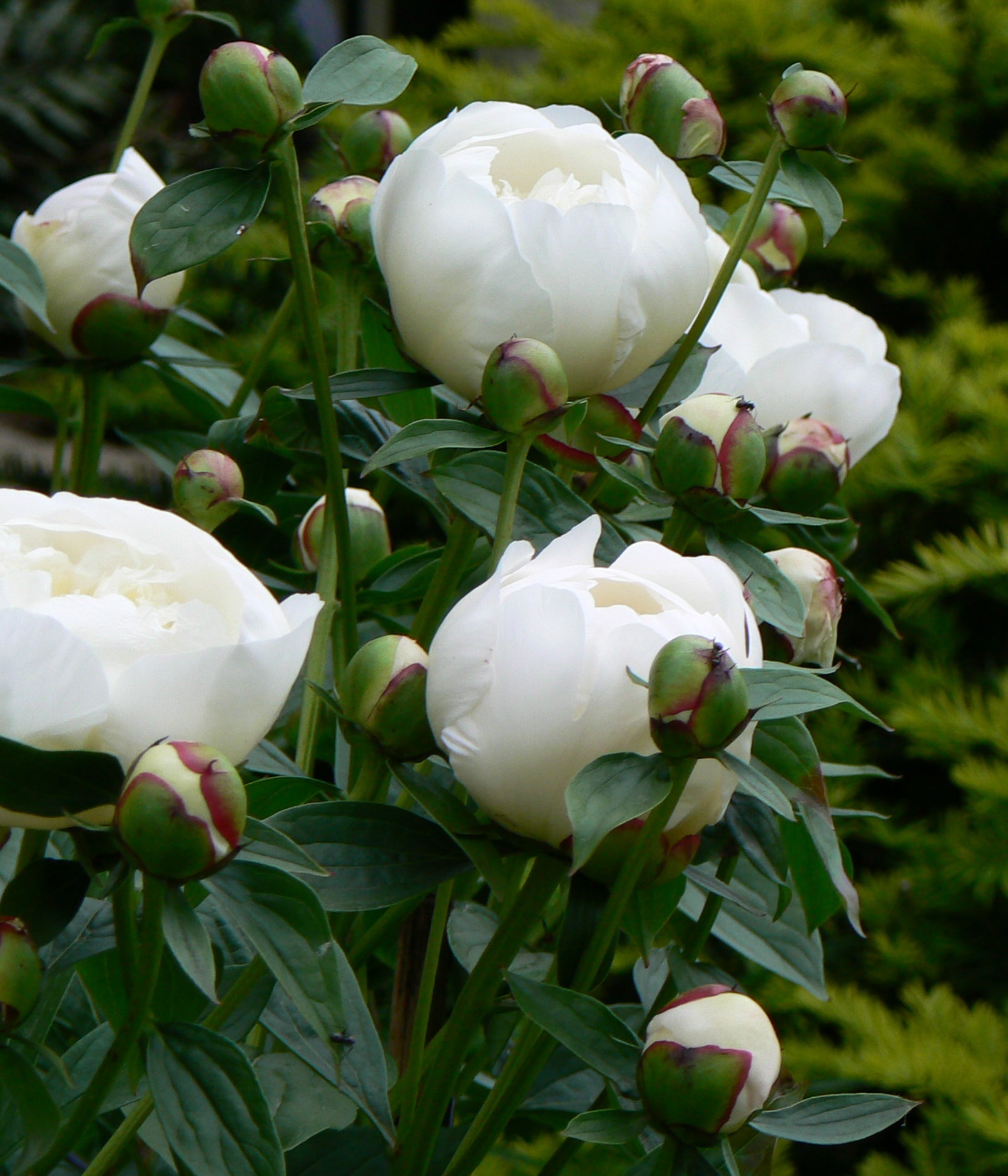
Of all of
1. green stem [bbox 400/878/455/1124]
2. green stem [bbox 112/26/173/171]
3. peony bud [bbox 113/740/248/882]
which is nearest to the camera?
peony bud [bbox 113/740/248/882]


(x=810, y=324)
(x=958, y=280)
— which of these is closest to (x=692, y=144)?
(x=810, y=324)

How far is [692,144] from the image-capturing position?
333mm

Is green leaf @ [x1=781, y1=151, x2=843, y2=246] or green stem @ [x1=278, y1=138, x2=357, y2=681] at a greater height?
green leaf @ [x1=781, y1=151, x2=843, y2=246]

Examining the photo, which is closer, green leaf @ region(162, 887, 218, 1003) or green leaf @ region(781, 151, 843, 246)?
green leaf @ region(162, 887, 218, 1003)

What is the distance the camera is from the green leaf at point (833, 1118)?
0.25m

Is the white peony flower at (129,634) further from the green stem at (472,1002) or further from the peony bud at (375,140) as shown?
the peony bud at (375,140)

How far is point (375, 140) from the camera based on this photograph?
37 centimetres

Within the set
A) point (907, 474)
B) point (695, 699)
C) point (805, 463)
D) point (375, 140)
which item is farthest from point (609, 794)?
point (907, 474)

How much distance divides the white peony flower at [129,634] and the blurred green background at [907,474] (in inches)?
15.6

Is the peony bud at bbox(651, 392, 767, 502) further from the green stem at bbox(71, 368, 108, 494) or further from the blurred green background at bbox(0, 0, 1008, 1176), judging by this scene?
the blurred green background at bbox(0, 0, 1008, 1176)

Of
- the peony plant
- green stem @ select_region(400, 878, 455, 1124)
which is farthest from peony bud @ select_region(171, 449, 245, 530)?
green stem @ select_region(400, 878, 455, 1124)

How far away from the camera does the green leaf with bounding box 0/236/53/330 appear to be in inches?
12.8

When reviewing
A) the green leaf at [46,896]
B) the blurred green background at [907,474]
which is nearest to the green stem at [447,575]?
the green leaf at [46,896]

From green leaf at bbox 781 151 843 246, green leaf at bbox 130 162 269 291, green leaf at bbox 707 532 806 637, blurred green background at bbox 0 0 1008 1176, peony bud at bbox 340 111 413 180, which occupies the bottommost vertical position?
blurred green background at bbox 0 0 1008 1176
